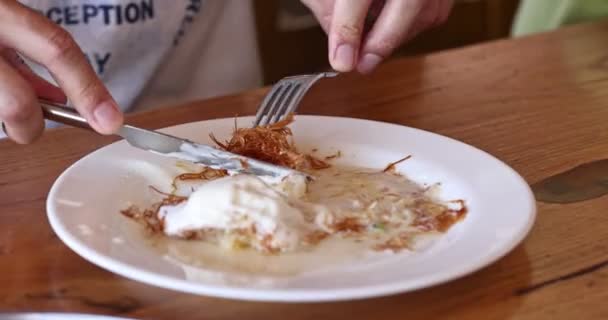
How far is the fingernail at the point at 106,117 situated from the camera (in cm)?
77

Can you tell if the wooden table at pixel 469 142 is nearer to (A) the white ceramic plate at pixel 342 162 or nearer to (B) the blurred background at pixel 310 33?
(A) the white ceramic plate at pixel 342 162

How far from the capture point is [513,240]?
66 cm

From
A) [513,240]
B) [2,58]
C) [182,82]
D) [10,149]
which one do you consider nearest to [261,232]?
[513,240]

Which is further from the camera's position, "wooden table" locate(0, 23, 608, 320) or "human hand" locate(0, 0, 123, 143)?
"human hand" locate(0, 0, 123, 143)

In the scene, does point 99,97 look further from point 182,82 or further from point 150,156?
point 182,82

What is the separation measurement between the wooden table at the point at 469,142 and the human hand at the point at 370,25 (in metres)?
0.10

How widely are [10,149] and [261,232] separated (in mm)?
451

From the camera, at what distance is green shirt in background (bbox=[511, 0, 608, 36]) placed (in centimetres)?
177

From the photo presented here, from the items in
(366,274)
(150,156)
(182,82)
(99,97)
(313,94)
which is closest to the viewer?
(366,274)

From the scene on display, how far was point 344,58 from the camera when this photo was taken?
1.00 meters

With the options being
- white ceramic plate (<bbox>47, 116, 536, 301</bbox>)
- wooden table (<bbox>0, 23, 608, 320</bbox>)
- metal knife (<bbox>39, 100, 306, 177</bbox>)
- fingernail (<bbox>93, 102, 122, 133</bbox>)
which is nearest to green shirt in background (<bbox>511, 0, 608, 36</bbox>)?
wooden table (<bbox>0, 23, 608, 320</bbox>)

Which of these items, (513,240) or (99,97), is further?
(99,97)

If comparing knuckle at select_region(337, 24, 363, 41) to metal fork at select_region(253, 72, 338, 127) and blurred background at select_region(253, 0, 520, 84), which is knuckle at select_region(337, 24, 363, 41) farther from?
blurred background at select_region(253, 0, 520, 84)

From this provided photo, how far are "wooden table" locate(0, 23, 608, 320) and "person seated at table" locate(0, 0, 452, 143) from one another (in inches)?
3.7
